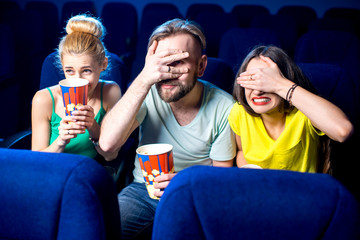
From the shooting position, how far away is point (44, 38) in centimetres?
439

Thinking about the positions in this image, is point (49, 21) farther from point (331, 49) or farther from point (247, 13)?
point (331, 49)

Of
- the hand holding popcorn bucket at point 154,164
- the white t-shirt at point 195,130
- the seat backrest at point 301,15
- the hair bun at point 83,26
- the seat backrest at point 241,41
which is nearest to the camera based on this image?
the hand holding popcorn bucket at point 154,164

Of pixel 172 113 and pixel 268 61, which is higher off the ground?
pixel 268 61

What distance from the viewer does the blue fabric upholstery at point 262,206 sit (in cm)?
69

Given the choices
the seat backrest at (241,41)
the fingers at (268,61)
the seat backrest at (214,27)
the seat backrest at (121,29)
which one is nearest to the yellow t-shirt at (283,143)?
the fingers at (268,61)

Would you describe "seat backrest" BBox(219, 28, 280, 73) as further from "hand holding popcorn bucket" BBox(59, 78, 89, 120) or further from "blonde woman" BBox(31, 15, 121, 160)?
"hand holding popcorn bucket" BBox(59, 78, 89, 120)

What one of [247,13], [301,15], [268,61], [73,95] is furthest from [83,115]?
[301,15]

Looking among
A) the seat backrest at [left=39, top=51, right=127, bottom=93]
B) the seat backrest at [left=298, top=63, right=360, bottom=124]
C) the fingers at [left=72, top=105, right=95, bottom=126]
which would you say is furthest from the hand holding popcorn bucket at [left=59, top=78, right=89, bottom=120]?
the seat backrest at [left=298, top=63, right=360, bottom=124]

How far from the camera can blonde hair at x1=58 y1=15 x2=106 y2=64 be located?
152 centimetres

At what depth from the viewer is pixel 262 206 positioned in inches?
27.1

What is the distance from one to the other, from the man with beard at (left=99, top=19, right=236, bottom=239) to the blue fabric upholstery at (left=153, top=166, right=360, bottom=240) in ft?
2.14

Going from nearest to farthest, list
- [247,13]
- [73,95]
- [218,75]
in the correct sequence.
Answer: [73,95] → [218,75] → [247,13]

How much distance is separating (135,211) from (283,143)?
626mm

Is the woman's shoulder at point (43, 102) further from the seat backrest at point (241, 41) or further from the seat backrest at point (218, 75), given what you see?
the seat backrest at point (241, 41)
